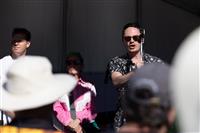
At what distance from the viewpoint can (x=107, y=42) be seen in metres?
6.74

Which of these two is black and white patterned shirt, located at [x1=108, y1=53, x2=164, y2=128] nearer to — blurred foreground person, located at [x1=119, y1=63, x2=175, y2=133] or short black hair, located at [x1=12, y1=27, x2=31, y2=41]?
short black hair, located at [x1=12, y1=27, x2=31, y2=41]

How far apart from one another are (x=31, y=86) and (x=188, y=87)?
0.92 meters

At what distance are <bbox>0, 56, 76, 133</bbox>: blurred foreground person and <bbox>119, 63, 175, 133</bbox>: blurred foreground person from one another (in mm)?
601

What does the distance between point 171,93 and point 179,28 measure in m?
5.24

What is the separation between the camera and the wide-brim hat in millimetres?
2170

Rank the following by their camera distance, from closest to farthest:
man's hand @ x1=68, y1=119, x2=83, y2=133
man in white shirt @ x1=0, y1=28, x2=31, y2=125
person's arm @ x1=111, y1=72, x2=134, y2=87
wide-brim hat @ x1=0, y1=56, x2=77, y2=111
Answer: wide-brim hat @ x1=0, y1=56, x2=77, y2=111, person's arm @ x1=111, y1=72, x2=134, y2=87, man in white shirt @ x1=0, y1=28, x2=31, y2=125, man's hand @ x1=68, y1=119, x2=83, y2=133

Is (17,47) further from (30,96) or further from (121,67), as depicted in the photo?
(30,96)

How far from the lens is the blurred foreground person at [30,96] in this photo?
2.17 m

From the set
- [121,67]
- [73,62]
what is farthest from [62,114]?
[121,67]

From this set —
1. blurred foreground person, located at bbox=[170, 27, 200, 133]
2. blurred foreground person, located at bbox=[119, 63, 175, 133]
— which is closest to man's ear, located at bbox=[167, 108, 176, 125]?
blurred foreground person, located at bbox=[119, 63, 175, 133]

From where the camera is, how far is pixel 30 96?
2172mm

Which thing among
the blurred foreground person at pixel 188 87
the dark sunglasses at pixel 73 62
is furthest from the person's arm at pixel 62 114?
the blurred foreground person at pixel 188 87

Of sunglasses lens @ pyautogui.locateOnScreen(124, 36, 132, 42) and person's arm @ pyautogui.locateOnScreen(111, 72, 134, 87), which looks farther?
sunglasses lens @ pyautogui.locateOnScreen(124, 36, 132, 42)

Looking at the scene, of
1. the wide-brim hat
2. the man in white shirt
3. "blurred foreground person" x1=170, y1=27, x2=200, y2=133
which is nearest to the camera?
"blurred foreground person" x1=170, y1=27, x2=200, y2=133
